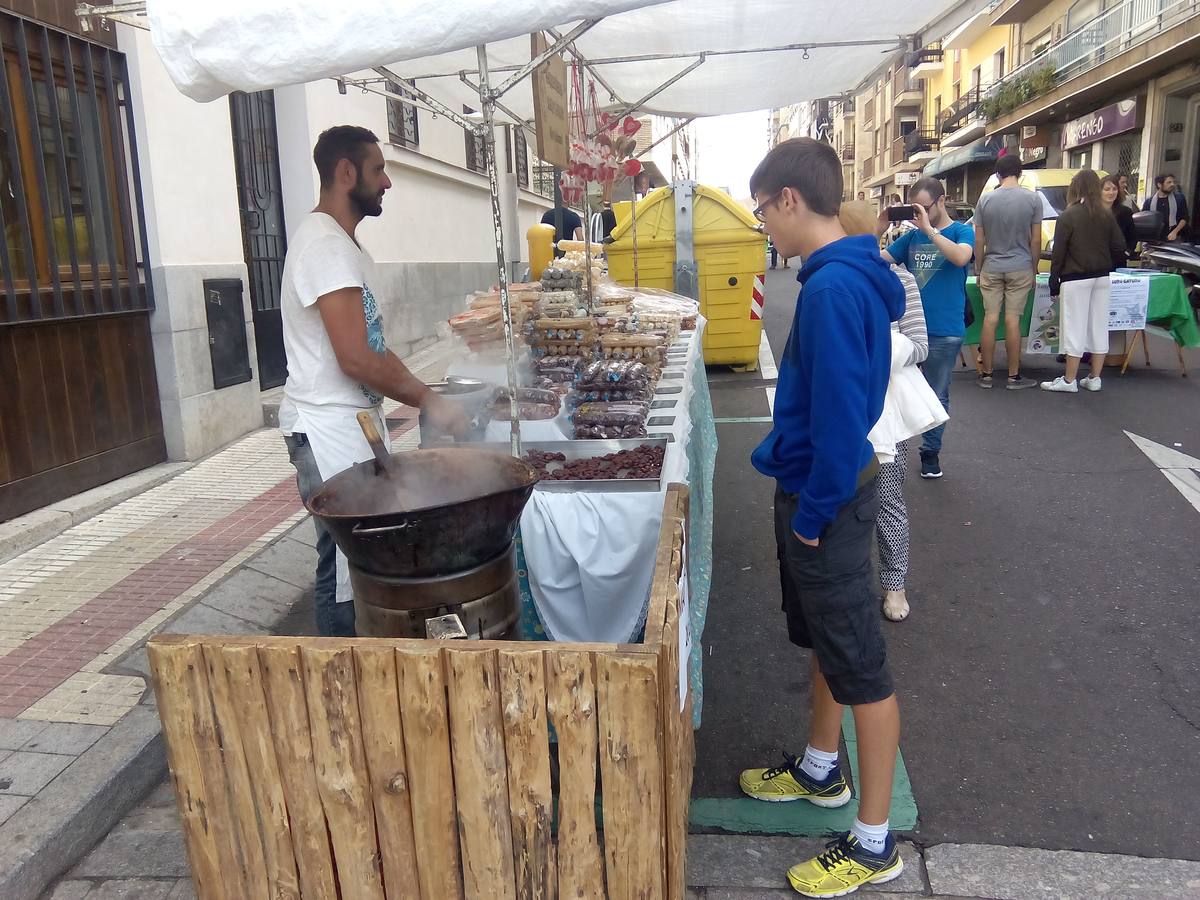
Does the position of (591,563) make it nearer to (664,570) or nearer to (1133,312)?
(664,570)

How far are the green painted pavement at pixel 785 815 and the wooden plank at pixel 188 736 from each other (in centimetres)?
147

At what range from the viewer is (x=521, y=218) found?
19438 millimetres

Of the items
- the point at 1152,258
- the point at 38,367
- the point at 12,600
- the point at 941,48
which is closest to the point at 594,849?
the point at 12,600

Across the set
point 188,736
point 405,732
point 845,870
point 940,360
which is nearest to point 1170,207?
point 940,360

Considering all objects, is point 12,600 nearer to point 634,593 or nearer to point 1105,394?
point 634,593

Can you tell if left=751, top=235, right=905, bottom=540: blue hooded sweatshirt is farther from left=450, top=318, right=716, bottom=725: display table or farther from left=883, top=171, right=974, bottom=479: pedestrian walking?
left=883, top=171, right=974, bottom=479: pedestrian walking

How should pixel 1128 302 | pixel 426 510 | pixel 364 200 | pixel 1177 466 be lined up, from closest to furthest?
pixel 426 510 < pixel 364 200 < pixel 1177 466 < pixel 1128 302

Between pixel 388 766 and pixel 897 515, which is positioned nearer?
pixel 388 766

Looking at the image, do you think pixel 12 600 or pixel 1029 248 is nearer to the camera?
pixel 12 600

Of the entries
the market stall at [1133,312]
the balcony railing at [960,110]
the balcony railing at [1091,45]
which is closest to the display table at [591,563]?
the market stall at [1133,312]

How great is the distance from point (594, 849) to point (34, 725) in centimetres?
236

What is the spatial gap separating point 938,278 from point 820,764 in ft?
11.8

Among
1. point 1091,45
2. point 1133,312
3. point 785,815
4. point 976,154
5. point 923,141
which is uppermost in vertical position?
point 923,141

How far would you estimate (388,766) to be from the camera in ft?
5.79
